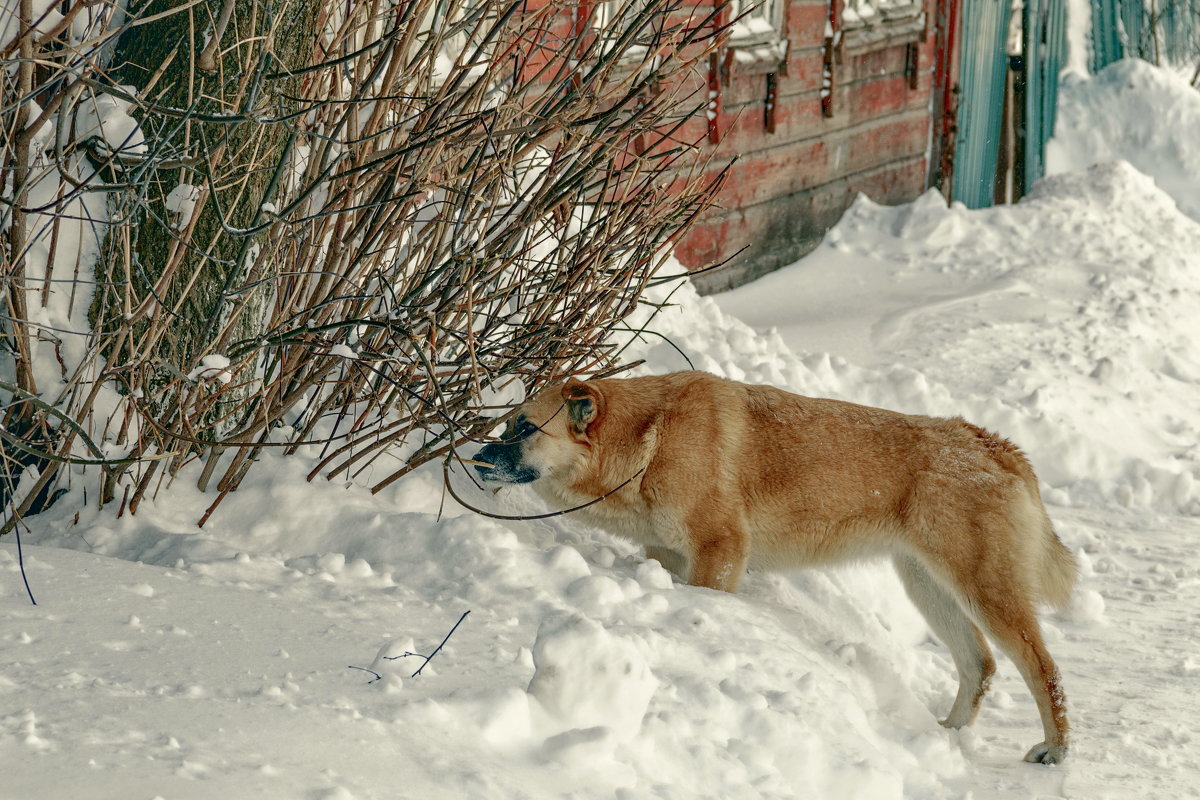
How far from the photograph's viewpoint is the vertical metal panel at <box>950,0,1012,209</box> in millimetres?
13477

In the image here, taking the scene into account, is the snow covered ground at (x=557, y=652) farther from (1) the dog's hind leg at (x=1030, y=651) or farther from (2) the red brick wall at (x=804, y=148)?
(2) the red brick wall at (x=804, y=148)

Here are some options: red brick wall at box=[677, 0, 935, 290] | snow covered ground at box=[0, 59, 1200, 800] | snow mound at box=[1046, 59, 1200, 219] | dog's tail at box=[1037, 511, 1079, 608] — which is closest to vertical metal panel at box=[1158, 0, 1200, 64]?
snow mound at box=[1046, 59, 1200, 219]

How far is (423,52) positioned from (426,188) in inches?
19.2

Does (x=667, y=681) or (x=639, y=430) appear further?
(x=639, y=430)

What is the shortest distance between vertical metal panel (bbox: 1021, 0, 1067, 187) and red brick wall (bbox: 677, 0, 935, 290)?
226 cm

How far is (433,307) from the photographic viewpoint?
4402 mm

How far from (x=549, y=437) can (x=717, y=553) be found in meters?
0.78

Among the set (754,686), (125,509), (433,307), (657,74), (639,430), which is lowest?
(754,686)

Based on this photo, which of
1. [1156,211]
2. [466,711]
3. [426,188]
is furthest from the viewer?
[1156,211]

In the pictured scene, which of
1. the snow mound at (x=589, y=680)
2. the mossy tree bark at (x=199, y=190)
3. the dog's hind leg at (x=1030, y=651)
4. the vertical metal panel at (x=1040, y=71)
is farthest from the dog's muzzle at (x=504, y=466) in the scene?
the vertical metal panel at (x=1040, y=71)

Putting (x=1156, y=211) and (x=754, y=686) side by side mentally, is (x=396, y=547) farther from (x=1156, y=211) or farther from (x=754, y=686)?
(x=1156, y=211)

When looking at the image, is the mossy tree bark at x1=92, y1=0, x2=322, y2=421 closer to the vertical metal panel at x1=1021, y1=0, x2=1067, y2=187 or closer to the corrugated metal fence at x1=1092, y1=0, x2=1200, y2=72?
the vertical metal panel at x1=1021, y1=0, x2=1067, y2=187

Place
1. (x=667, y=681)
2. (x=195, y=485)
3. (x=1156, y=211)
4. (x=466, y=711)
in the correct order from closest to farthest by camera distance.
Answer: (x=466, y=711) < (x=667, y=681) < (x=195, y=485) < (x=1156, y=211)

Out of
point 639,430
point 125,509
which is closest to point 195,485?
point 125,509
